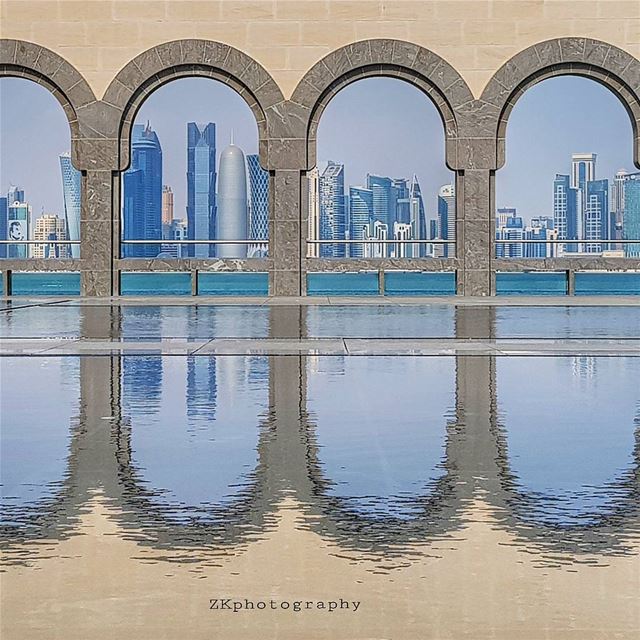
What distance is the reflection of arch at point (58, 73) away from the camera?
26.2 m

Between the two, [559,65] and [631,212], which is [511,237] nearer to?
[631,212]

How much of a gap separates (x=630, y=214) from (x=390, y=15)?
69066 mm

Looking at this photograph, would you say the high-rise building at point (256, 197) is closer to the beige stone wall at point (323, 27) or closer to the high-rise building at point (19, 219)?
the high-rise building at point (19, 219)

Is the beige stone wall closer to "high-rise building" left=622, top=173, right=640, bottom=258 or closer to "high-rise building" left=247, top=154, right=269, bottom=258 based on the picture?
"high-rise building" left=622, top=173, right=640, bottom=258

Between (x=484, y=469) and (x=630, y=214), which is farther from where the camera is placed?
(x=630, y=214)

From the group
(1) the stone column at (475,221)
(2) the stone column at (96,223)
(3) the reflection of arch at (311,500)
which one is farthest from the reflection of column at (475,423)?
(2) the stone column at (96,223)

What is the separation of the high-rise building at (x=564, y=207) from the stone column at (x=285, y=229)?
91.3 metres

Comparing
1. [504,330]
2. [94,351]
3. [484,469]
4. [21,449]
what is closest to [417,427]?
[484,469]

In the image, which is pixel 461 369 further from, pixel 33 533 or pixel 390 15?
pixel 390 15

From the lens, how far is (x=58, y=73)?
26188mm

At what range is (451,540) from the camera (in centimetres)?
429

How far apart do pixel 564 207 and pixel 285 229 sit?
317 feet

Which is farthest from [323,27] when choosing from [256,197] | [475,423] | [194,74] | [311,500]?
→ [256,197]

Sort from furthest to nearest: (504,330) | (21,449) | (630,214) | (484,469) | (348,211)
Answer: (348,211) < (630,214) < (504,330) < (21,449) < (484,469)
